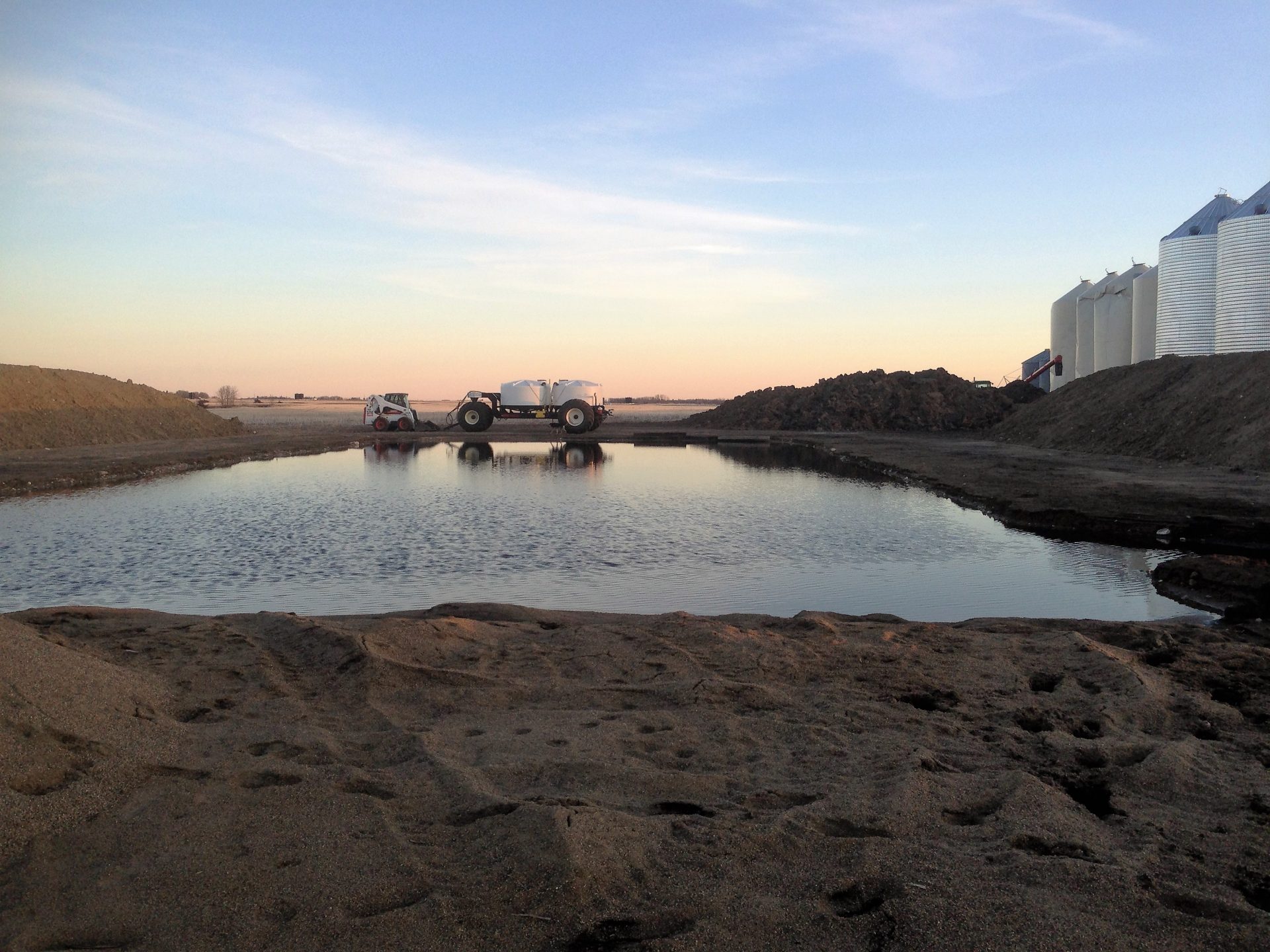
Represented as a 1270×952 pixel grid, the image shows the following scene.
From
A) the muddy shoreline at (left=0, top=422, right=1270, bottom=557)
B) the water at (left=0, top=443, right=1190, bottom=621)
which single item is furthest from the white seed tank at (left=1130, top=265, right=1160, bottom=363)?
the water at (left=0, top=443, right=1190, bottom=621)

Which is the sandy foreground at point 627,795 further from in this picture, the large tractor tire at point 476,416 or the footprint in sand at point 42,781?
the large tractor tire at point 476,416

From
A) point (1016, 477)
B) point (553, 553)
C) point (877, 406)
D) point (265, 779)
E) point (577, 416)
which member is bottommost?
point (553, 553)

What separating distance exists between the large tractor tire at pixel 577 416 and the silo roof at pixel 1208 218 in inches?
1044

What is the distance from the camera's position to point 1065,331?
53.7m

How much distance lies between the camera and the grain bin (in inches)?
1206

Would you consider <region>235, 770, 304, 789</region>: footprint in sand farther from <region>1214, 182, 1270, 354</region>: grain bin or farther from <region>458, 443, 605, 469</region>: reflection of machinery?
<region>1214, 182, 1270, 354</region>: grain bin

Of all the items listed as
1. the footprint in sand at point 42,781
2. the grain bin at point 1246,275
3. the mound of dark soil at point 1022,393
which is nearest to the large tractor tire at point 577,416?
the mound of dark soil at point 1022,393

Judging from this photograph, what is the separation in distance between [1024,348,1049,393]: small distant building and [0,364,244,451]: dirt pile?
4832 centimetres

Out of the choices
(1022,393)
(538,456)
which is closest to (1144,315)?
(1022,393)

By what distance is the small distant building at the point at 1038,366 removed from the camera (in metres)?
60.2

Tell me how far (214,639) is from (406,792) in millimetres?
3973

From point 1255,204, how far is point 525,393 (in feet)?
105

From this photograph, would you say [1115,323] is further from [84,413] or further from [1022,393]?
[84,413]

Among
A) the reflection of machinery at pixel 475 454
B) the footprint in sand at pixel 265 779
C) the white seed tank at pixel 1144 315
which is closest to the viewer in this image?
the footprint in sand at pixel 265 779
